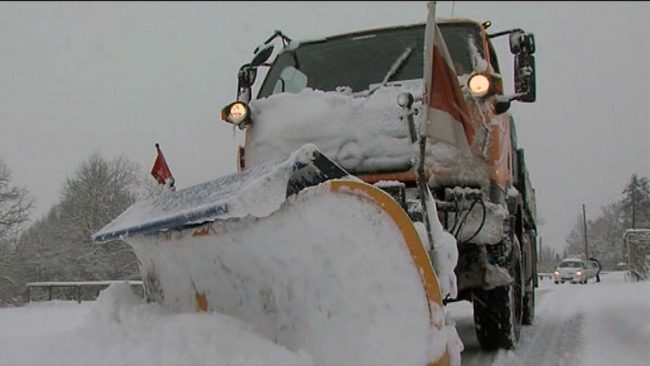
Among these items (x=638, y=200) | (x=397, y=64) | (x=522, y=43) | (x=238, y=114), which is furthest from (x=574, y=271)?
(x=238, y=114)

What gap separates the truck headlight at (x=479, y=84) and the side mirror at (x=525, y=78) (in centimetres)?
50

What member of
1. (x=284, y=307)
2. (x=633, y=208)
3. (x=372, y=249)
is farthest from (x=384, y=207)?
(x=633, y=208)

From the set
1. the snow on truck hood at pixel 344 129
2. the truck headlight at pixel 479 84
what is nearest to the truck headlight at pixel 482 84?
the truck headlight at pixel 479 84

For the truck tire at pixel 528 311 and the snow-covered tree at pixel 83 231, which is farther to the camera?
the snow-covered tree at pixel 83 231

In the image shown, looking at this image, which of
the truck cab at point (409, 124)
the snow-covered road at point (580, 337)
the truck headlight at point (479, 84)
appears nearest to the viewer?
the truck cab at point (409, 124)

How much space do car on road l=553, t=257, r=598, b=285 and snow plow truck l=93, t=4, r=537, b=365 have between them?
78.2ft

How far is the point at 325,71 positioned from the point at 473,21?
1156 mm

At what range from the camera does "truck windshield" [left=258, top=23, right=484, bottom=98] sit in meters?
4.45

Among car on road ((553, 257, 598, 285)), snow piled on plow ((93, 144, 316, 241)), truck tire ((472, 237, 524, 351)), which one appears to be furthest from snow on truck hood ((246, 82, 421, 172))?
car on road ((553, 257, 598, 285))

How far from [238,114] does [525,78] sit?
2.02m

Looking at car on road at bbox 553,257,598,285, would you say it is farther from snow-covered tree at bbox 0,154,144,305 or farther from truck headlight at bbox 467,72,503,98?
truck headlight at bbox 467,72,503,98

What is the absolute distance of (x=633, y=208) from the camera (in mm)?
9500

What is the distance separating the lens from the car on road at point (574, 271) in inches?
1060

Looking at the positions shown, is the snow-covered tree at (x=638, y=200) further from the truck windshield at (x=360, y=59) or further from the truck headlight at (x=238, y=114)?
the truck headlight at (x=238, y=114)
